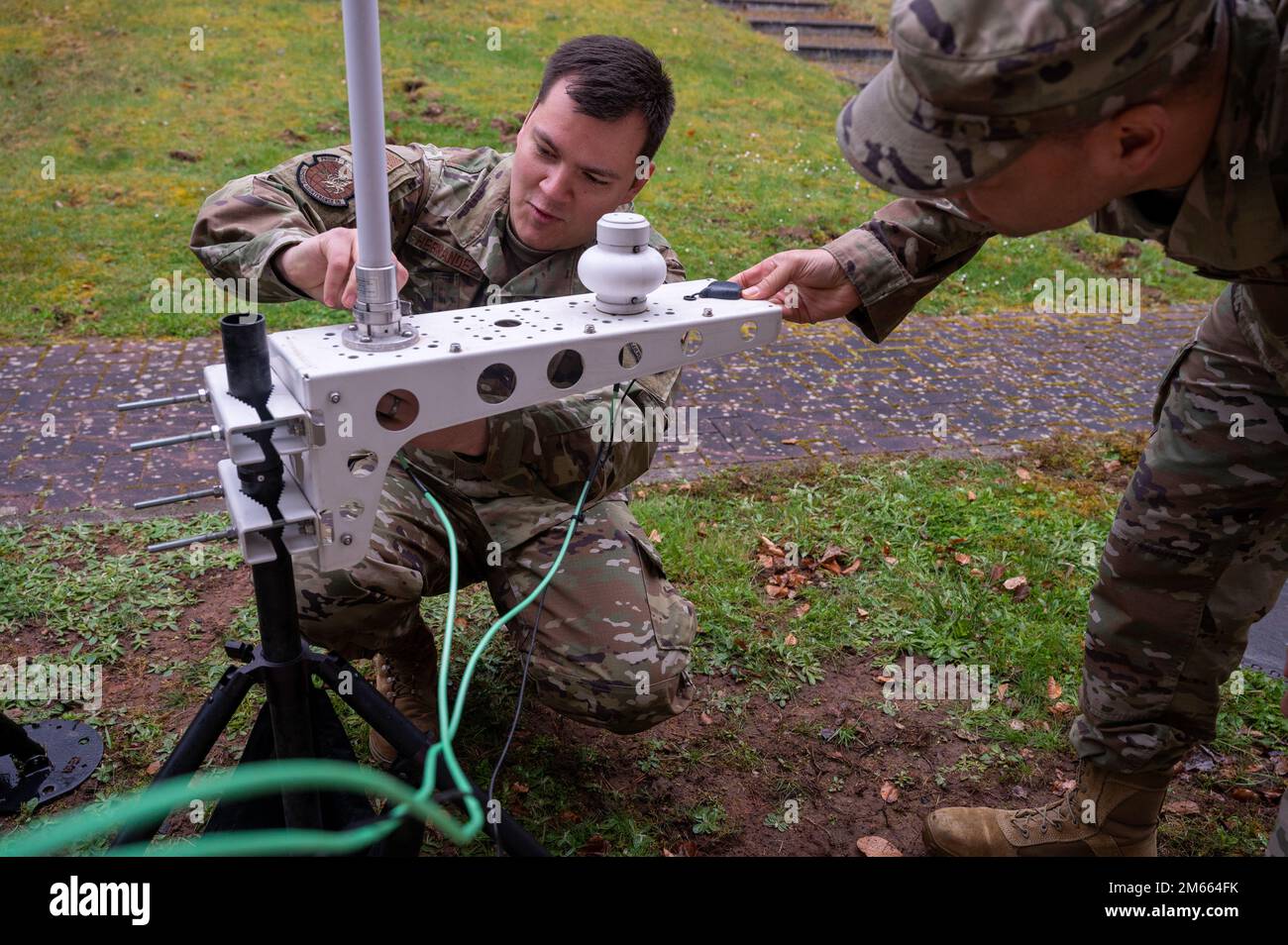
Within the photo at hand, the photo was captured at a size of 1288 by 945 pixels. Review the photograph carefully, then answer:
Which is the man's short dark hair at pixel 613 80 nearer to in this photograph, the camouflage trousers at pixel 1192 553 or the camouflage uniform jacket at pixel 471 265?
the camouflage uniform jacket at pixel 471 265

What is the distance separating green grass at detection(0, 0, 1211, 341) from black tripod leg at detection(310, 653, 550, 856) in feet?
12.8

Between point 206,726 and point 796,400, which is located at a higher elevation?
point 206,726

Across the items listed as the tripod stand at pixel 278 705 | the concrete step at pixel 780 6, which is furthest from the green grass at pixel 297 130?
the tripod stand at pixel 278 705

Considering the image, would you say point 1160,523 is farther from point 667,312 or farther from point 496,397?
point 496,397

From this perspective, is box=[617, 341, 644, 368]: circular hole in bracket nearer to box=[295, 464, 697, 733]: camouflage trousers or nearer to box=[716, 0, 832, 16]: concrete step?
A: box=[295, 464, 697, 733]: camouflage trousers

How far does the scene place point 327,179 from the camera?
239 cm

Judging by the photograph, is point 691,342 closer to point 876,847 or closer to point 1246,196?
point 1246,196

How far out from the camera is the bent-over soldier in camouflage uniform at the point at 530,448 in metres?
2.29

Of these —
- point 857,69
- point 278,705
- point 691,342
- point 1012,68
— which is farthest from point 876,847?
point 857,69

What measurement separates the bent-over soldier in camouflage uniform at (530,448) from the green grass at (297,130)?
10.2 ft

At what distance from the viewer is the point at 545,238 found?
2.47 m

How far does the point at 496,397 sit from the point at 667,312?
384 mm

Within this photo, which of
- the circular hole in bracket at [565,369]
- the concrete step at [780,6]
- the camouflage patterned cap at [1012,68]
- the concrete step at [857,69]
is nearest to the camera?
the camouflage patterned cap at [1012,68]

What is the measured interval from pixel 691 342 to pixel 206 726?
108 cm
